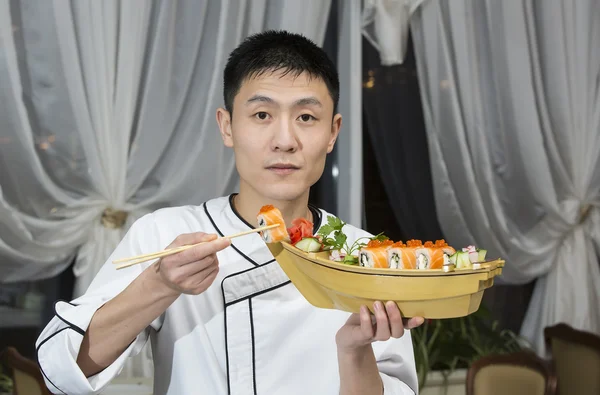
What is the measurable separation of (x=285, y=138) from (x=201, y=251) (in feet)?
1.07

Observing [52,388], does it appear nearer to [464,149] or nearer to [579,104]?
[464,149]

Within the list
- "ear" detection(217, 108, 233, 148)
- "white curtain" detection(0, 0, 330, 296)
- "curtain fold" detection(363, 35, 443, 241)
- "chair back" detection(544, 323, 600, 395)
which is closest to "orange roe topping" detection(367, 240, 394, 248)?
"ear" detection(217, 108, 233, 148)

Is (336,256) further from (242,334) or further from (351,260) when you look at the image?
(242,334)

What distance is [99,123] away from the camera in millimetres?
3186

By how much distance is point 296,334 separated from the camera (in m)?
1.37

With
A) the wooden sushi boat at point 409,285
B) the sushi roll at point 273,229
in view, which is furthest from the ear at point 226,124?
the wooden sushi boat at point 409,285

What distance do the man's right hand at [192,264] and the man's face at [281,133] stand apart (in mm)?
250

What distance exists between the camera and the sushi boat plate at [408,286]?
104 cm

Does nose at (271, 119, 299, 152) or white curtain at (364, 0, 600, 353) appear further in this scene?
white curtain at (364, 0, 600, 353)

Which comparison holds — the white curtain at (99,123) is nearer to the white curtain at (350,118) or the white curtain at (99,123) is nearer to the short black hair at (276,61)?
the white curtain at (350,118)

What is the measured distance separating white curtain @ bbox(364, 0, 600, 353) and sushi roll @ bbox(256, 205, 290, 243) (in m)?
2.77

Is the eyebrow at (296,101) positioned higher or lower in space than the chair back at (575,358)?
higher

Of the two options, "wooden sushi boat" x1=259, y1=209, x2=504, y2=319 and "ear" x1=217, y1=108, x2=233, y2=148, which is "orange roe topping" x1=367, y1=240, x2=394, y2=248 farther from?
"ear" x1=217, y1=108, x2=233, y2=148

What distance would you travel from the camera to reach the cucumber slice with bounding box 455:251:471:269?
3.55 feet
